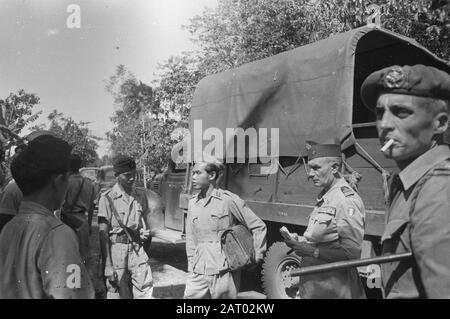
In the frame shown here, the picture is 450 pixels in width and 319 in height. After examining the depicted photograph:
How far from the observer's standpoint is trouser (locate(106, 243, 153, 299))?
3.95 meters

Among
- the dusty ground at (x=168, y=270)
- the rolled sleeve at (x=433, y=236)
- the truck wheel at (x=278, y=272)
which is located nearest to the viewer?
the rolled sleeve at (x=433, y=236)

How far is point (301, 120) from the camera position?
480cm

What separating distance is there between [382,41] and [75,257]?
462 cm

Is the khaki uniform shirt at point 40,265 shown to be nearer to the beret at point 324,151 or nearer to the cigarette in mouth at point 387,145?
the cigarette in mouth at point 387,145

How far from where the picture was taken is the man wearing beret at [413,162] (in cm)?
127

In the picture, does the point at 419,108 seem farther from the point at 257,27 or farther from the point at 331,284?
the point at 257,27

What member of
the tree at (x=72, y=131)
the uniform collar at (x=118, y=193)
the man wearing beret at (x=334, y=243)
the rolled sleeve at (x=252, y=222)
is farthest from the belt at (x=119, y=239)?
the tree at (x=72, y=131)

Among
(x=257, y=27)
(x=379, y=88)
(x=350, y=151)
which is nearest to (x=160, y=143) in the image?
(x=257, y=27)

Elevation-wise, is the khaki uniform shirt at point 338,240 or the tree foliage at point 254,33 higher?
the tree foliage at point 254,33

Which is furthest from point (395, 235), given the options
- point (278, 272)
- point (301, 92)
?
point (301, 92)

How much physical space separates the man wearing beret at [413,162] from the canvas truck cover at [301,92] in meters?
2.79

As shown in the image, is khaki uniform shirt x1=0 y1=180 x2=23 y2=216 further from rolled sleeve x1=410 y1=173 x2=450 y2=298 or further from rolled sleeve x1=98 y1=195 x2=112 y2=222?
rolled sleeve x1=410 y1=173 x2=450 y2=298

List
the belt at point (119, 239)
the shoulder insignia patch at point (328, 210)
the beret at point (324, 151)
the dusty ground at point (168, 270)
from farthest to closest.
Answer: the dusty ground at point (168, 270)
the belt at point (119, 239)
the beret at point (324, 151)
the shoulder insignia patch at point (328, 210)
